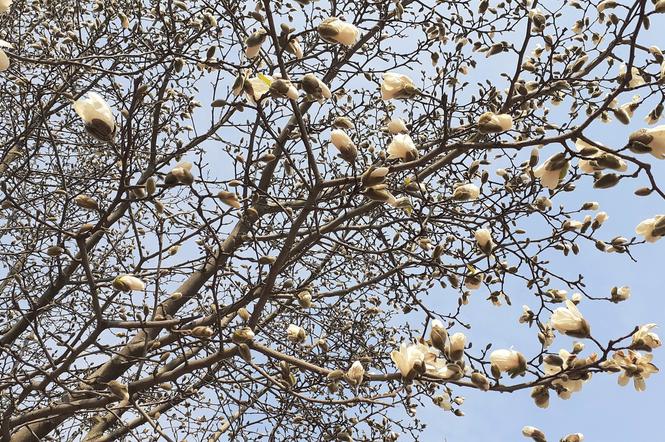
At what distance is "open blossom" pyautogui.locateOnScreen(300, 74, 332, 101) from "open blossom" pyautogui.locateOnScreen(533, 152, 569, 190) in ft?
2.72

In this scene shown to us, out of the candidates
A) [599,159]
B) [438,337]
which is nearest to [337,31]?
[599,159]

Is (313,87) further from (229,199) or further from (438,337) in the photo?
(438,337)

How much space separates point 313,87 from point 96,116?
2.39ft

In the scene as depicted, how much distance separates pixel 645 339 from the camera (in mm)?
1805

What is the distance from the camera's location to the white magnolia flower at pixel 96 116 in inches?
64.5

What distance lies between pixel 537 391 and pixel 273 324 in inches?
116

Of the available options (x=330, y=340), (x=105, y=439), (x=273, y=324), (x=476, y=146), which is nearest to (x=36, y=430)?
(x=105, y=439)

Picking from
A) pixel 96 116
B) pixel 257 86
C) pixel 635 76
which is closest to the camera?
→ pixel 96 116

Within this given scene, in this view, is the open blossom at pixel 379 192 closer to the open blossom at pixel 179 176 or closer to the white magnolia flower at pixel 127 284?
the open blossom at pixel 179 176

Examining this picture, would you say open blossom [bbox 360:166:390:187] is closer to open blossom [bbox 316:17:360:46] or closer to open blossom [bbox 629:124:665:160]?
open blossom [bbox 316:17:360:46]

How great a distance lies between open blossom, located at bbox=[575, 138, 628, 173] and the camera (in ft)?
5.93

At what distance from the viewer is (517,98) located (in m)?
2.45

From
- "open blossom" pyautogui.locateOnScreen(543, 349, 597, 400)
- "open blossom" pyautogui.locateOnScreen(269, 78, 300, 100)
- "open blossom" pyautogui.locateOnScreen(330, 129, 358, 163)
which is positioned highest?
"open blossom" pyautogui.locateOnScreen(330, 129, 358, 163)

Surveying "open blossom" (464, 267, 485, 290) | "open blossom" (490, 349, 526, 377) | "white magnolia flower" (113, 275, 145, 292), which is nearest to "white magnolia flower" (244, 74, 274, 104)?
"white magnolia flower" (113, 275, 145, 292)
